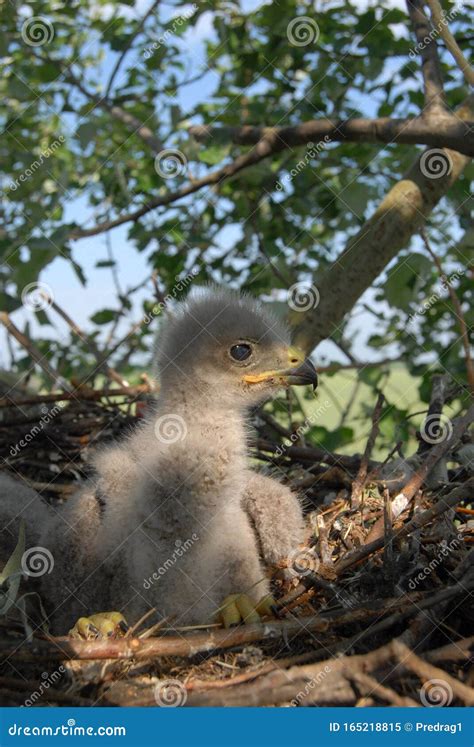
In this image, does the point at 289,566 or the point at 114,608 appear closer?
the point at 114,608

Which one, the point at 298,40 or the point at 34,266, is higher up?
the point at 298,40

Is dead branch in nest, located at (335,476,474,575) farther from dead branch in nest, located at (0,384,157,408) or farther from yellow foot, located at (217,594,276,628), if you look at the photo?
dead branch in nest, located at (0,384,157,408)

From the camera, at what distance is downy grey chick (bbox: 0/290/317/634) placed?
2521 mm

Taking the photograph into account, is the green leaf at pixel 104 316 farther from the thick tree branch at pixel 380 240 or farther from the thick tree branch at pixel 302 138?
the thick tree branch at pixel 380 240

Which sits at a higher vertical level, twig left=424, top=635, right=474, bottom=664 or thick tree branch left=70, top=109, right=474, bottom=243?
thick tree branch left=70, top=109, right=474, bottom=243

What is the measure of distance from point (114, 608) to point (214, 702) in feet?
2.40

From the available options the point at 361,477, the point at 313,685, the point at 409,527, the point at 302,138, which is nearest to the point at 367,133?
the point at 302,138

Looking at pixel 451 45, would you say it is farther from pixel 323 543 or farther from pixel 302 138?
pixel 323 543

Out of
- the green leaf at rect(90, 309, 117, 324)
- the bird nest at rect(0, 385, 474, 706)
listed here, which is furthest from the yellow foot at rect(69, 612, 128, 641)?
the green leaf at rect(90, 309, 117, 324)

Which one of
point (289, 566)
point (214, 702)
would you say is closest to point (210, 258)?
point (289, 566)

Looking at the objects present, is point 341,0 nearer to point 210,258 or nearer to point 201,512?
point 210,258

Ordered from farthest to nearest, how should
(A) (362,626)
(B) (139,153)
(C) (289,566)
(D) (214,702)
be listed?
(B) (139,153)
(C) (289,566)
(A) (362,626)
(D) (214,702)

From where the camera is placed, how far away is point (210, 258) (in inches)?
198

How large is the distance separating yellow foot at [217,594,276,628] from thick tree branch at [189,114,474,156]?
1.80 meters
